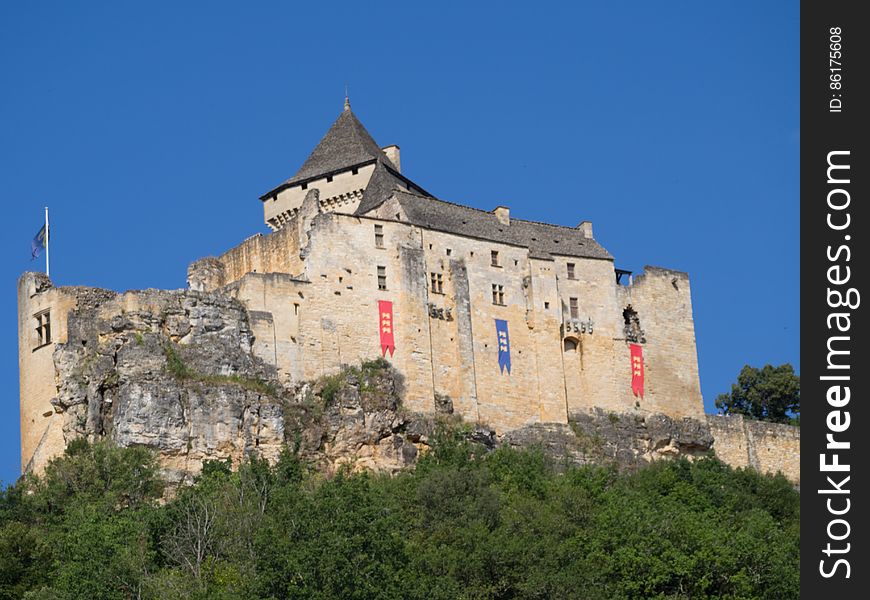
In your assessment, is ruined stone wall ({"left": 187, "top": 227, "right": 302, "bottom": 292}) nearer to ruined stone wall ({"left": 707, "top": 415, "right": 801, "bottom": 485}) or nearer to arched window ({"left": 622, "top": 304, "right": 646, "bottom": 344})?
arched window ({"left": 622, "top": 304, "right": 646, "bottom": 344})

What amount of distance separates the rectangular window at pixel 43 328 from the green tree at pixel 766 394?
117 feet

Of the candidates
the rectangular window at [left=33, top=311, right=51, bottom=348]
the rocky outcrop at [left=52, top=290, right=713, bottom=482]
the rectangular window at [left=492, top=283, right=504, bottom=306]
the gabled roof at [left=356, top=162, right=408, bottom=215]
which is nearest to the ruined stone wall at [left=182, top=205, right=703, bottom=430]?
the rectangular window at [left=492, top=283, right=504, bottom=306]

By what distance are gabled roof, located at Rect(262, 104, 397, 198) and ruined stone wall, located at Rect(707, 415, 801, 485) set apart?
16923 millimetres

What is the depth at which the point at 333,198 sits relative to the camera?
226 feet

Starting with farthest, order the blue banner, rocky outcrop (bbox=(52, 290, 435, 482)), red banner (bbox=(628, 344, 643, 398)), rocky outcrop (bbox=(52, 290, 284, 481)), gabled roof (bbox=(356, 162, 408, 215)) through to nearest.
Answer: red banner (bbox=(628, 344, 643, 398)) → gabled roof (bbox=(356, 162, 408, 215)) → the blue banner → rocky outcrop (bbox=(52, 290, 435, 482)) → rocky outcrop (bbox=(52, 290, 284, 481))

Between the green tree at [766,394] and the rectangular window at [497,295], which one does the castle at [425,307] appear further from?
the green tree at [766,394]

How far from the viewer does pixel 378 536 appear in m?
43.1

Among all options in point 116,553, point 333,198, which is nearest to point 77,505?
point 116,553

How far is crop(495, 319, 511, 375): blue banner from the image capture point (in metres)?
63.7

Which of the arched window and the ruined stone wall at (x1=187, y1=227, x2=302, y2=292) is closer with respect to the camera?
the ruined stone wall at (x1=187, y1=227, x2=302, y2=292)

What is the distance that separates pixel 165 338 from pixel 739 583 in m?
21.7

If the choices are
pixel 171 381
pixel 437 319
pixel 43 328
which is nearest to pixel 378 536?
pixel 171 381
